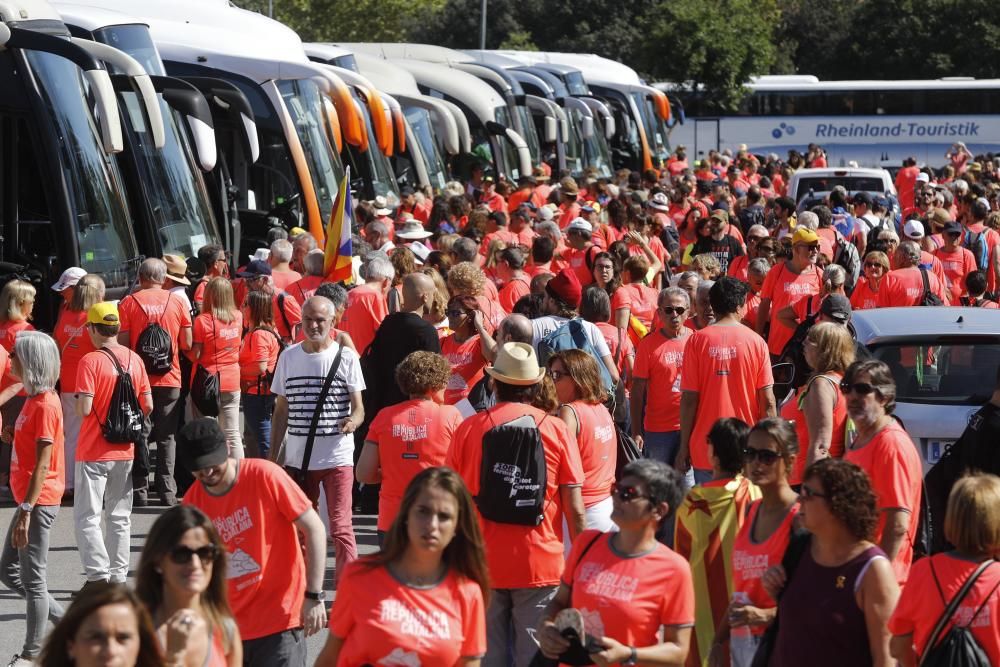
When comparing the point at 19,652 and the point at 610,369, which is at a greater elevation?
the point at 610,369

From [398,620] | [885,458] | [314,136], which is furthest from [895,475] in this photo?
[314,136]

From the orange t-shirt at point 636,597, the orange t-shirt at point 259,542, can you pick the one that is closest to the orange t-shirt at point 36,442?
the orange t-shirt at point 259,542

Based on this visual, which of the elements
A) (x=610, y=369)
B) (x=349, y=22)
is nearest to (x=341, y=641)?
(x=610, y=369)

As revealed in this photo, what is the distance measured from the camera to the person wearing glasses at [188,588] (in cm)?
466

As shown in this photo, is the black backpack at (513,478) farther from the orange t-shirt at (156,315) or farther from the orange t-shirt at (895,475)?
the orange t-shirt at (156,315)

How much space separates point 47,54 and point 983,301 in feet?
25.5

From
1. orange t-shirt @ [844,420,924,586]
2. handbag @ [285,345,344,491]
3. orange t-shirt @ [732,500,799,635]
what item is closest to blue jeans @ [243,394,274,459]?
handbag @ [285,345,344,491]

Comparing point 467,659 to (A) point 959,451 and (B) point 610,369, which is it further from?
(B) point 610,369

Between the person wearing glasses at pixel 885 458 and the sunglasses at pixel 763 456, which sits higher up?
the sunglasses at pixel 763 456

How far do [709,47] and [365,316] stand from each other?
45066 millimetres

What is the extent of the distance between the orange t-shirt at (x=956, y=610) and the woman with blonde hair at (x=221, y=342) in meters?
6.85

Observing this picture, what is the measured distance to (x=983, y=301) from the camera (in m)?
13.2

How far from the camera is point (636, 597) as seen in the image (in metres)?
5.01

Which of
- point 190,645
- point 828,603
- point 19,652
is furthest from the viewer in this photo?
point 19,652
